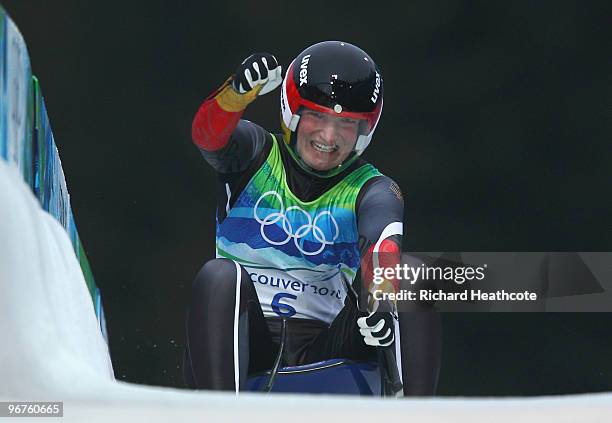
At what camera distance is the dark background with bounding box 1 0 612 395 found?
546 centimetres

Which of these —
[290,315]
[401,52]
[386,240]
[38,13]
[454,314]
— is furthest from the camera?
[454,314]

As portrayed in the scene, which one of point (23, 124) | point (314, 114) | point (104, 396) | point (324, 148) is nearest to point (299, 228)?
point (324, 148)

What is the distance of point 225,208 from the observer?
12.2ft

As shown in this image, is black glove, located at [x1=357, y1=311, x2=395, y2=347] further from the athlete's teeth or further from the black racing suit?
the athlete's teeth

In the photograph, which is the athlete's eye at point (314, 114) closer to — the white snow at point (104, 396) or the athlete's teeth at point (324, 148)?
the athlete's teeth at point (324, 148)

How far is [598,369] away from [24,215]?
4.56m

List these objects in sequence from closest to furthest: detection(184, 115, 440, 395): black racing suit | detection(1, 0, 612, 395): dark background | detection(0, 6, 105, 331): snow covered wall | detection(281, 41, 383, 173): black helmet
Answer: detection(0, 6, 105, 331): snow covered wall < detection(184, 115, 440, 395): black racing suit < detection(281, 41, 383, 173): black helmet < detection(1, 0, 612, 395): dark background

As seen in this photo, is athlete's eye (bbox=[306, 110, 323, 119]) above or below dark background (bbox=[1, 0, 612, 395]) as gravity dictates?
below

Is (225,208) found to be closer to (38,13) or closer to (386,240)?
(386,240)

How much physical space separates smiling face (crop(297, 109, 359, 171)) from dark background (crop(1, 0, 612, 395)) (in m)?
2.02

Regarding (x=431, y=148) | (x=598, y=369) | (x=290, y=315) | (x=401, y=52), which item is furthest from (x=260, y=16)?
(x=598, y=369)

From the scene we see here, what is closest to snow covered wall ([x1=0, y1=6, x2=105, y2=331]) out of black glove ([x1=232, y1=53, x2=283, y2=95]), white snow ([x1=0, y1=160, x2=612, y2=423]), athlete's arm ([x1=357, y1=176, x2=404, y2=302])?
white snow ([x1=0, y1=160, x2=612, y2=423])

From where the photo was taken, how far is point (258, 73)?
3.33 metres

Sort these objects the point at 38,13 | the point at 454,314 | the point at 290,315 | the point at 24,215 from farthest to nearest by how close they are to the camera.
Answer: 1. the point at 454,314
2. the point at 38,13
3. the point at 290,315
4. the point at 24,215
